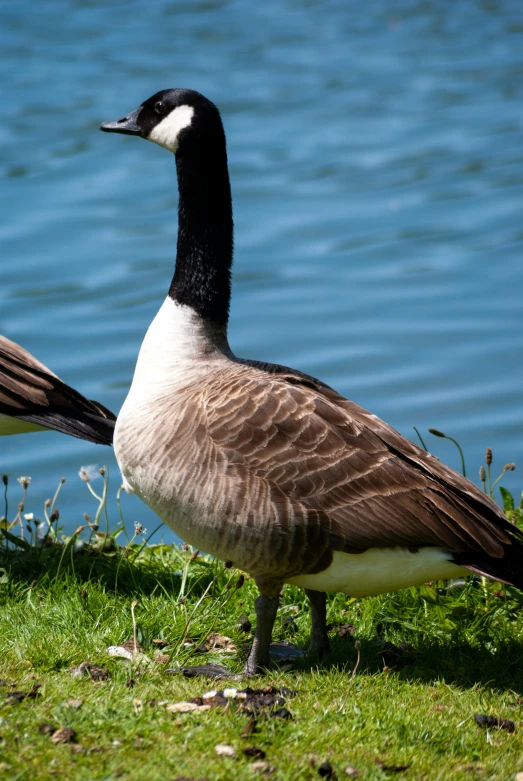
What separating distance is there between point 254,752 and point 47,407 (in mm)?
2929

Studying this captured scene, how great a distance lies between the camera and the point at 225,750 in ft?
12.8

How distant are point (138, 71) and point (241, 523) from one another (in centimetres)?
2026

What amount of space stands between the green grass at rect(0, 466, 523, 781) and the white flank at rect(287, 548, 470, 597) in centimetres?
45

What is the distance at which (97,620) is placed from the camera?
17.7 feet

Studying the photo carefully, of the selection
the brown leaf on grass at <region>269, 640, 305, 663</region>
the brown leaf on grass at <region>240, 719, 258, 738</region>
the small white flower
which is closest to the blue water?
the small white flower

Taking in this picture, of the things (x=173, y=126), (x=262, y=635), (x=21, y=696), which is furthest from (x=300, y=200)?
(x=21, y=696)

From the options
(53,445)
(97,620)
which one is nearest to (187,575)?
(97,620)

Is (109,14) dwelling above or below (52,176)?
above

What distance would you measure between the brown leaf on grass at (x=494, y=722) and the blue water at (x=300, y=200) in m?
4.68

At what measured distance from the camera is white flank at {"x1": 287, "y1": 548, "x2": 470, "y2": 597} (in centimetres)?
473

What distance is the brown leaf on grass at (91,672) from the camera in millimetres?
4719

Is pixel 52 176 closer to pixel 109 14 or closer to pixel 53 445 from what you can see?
pixel 53 445

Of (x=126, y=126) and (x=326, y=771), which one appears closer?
(x=326, y=771)

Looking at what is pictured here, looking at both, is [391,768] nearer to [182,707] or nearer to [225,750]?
[225,750]
